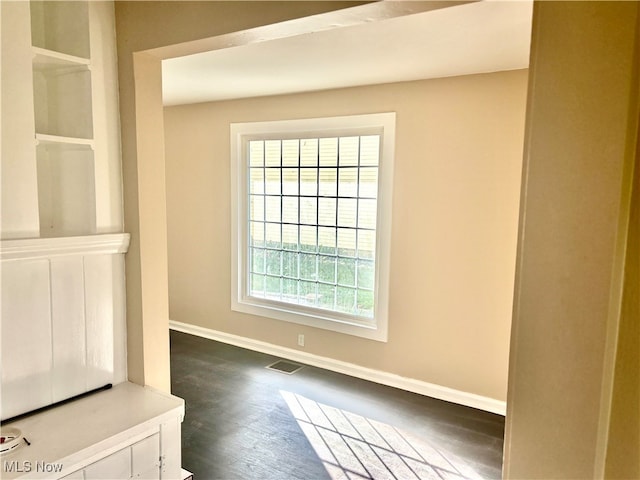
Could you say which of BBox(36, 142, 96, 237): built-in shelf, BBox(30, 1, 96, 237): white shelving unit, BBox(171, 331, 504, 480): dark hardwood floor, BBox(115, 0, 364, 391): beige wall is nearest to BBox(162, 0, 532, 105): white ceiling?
BBox(115, 0, 364, 391): beige wall

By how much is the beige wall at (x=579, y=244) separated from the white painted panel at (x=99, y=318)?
67.0 inches

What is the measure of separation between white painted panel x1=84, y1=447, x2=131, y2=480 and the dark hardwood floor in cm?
90

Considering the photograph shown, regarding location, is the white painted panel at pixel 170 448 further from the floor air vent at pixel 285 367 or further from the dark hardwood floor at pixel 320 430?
the floor air vent at pixel 285 367

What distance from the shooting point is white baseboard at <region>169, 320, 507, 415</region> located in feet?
11.1

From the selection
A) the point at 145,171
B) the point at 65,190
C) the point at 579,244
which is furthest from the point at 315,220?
the point at 579,244

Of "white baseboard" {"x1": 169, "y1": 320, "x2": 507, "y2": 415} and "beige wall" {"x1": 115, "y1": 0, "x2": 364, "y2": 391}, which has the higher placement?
"beige wall" {"x1": 115, "y1": 0, "x2": 364, "y2": 391}

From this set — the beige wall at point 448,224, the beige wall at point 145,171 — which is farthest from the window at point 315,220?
the beige wall at point 145,171

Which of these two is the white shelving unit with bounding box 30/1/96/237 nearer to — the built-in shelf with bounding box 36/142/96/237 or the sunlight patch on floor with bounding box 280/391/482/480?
the built-in shelf with bounding box 36/142/96/237

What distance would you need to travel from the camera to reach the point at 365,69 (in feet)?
10.1

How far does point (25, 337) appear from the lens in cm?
171

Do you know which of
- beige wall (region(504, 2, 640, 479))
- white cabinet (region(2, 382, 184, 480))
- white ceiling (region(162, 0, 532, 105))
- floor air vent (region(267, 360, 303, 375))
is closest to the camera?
beige wall (region(504, 2, 640, 479))

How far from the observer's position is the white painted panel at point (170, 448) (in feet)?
6.09

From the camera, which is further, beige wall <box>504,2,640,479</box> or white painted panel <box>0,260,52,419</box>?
white painted panel <box>0,260,52,419</box>

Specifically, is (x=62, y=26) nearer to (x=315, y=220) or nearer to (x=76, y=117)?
(x=76, y=117)
